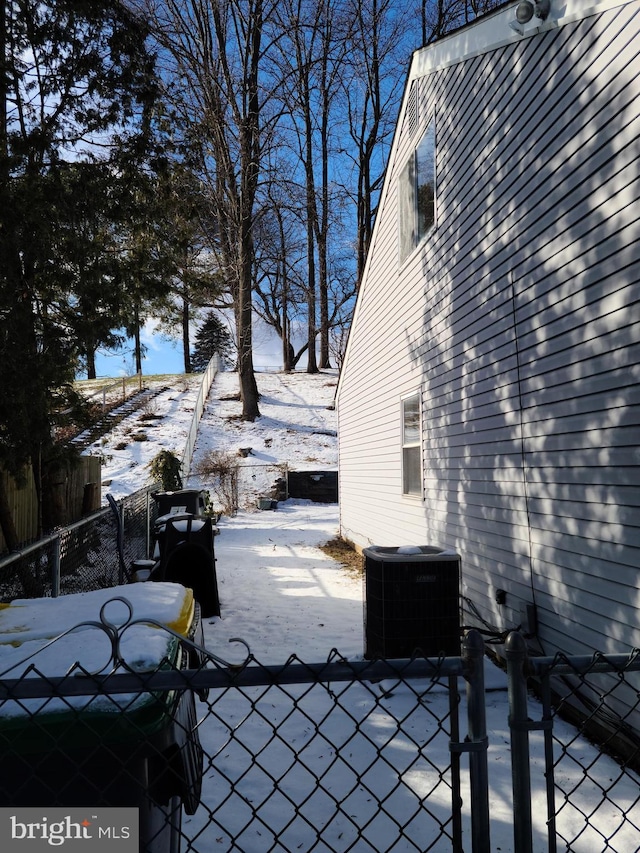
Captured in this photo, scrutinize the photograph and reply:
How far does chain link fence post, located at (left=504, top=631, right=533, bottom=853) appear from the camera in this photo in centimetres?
150

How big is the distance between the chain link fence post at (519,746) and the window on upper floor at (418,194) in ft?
20.2

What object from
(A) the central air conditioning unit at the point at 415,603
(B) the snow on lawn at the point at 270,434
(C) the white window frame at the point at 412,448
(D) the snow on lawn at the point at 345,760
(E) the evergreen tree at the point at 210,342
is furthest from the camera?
(E) the evergreen tree at the point at 210,342

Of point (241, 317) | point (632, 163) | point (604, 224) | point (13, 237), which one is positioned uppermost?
point (241, 317)

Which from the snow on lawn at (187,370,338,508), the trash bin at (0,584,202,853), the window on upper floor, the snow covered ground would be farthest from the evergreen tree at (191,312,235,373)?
the trash bin at (0,584,202,853)

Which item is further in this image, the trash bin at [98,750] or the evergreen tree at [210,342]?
the evergreen tree at [210,342]

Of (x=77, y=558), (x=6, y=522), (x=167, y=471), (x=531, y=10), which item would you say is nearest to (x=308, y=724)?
(x=77, y=558)

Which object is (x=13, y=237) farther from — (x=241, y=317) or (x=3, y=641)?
(x=241, y=317)

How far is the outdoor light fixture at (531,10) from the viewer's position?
4238mm

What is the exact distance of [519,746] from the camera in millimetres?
1514

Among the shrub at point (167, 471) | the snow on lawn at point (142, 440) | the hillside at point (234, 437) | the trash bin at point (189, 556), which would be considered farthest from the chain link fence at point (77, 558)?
the hillside at point (234, 437)

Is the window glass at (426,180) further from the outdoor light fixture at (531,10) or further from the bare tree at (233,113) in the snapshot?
the bare tree at (233,113)

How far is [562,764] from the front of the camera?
326 centimetres

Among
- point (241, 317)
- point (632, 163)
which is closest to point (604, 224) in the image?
point (632, 163)

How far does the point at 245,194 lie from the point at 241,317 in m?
4.52
